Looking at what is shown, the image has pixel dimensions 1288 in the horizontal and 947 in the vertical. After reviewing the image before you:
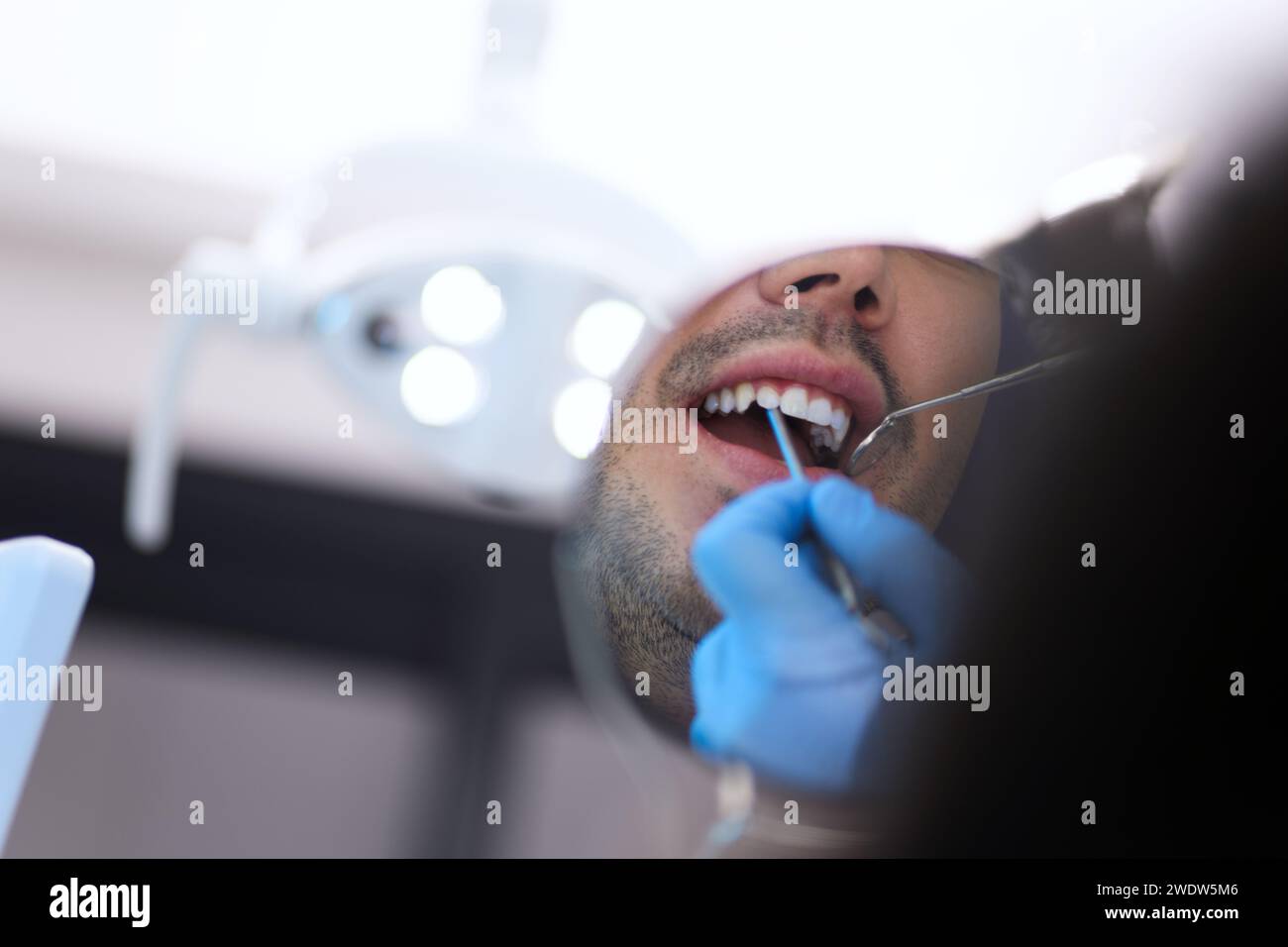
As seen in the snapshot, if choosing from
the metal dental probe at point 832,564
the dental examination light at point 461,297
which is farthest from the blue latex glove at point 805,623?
the dental examination light at point 461,297

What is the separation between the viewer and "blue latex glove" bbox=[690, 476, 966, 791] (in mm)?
373

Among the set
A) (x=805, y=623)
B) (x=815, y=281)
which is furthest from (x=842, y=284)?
(x=805, y=623)

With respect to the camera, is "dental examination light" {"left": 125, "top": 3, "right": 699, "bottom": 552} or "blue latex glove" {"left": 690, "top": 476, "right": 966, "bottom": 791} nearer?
"blue latex glove" {"left": 690, "top": 476, "right": 966, "bottom": 791}

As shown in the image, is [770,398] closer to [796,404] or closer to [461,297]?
[796,404]

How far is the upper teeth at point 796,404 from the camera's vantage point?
41 centimetres

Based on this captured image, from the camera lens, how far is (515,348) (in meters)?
0.50

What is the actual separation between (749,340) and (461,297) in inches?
5.9

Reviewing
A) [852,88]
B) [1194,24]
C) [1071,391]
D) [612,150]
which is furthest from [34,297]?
[1071,391]

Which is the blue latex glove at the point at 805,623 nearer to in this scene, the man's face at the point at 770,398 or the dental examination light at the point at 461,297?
the man's face at the point at 770,398

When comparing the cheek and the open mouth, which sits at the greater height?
the cheek

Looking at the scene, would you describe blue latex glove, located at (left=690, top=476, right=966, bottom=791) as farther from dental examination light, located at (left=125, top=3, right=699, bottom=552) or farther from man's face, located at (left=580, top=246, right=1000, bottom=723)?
dental examination light, located at (left=125, top=3, right=699, bottom=552)

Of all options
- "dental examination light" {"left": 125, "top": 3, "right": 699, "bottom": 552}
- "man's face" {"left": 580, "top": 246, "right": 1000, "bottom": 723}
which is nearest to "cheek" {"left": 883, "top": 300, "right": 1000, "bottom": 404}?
"man's face" {"left": 580, "top": 246, "right": 1000, "bottom": 723}
